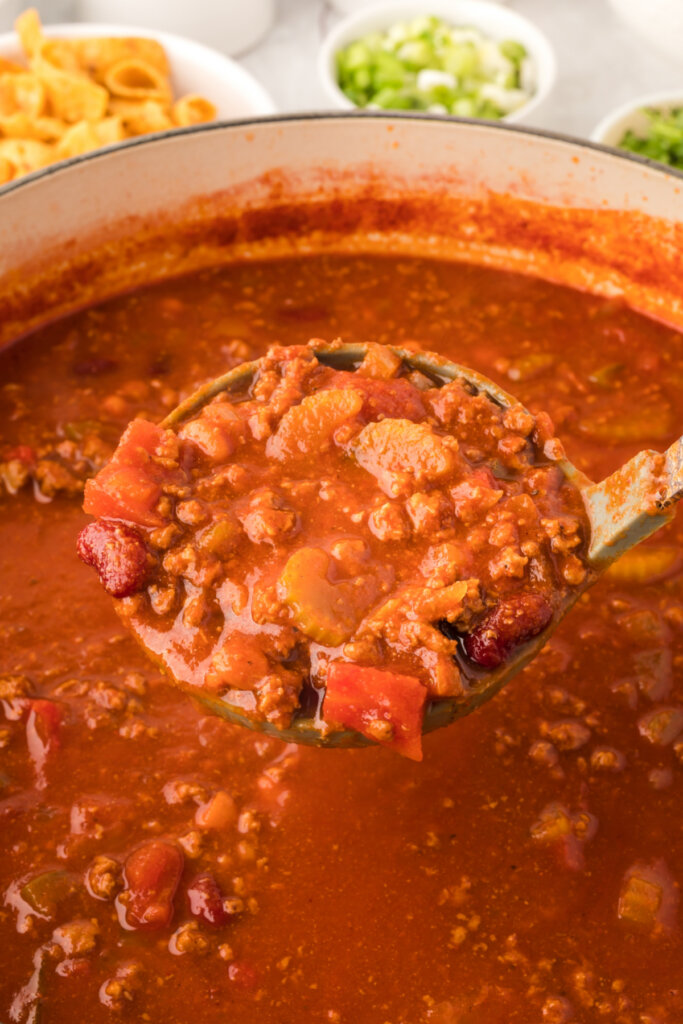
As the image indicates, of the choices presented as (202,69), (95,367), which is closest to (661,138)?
(202,69)

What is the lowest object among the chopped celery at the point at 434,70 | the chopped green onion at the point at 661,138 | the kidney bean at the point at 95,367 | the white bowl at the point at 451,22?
the kidney bean at the point at 95,367

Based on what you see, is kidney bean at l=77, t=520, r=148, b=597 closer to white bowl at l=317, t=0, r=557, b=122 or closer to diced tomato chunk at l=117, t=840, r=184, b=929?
diced tomato chunk at l=117, t=840, r=184, b=929

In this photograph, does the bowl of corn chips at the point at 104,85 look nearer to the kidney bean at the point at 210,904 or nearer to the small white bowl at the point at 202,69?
the small white bowl at the point at 202,69

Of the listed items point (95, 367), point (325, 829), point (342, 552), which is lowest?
point (325, 829)

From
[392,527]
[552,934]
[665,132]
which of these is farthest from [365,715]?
[665,132]

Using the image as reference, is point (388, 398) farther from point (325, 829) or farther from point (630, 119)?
point (630, 119)

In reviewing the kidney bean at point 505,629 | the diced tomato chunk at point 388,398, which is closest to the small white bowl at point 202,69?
the diced tomato chunk at point 388,398

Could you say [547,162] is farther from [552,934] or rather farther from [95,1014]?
[95,1014]
